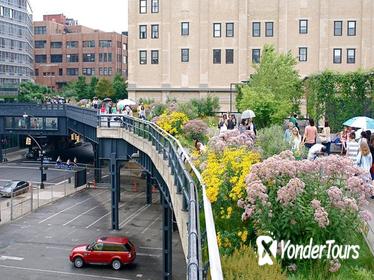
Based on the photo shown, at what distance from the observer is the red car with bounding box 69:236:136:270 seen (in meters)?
29.4

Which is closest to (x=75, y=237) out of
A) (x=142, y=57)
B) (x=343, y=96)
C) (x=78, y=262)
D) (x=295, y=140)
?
(x=78, y=262)

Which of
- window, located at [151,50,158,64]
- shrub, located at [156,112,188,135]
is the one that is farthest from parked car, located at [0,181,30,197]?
shrub, located at [156,112,188,135]

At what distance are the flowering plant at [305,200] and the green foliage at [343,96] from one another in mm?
23213

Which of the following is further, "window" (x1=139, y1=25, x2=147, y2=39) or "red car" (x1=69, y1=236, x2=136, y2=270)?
"window" (x1=139, y1=25, x2=147, y2=39)

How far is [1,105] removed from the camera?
66438mm

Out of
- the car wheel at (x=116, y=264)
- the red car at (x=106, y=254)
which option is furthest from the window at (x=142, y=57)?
the car wheel at (x=116, y=264)

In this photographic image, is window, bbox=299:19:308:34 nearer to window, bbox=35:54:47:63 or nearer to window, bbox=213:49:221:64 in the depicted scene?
window, bbox=213:49:221:64

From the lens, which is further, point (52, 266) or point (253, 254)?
point (52, 266)

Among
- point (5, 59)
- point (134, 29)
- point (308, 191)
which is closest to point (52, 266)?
point (308, 191)

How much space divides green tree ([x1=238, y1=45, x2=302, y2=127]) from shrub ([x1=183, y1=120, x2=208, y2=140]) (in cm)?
1178

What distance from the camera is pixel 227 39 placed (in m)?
61.5

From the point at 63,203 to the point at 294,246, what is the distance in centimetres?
4080

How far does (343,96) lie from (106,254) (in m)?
16.2

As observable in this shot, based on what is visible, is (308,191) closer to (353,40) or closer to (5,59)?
(353,40)
